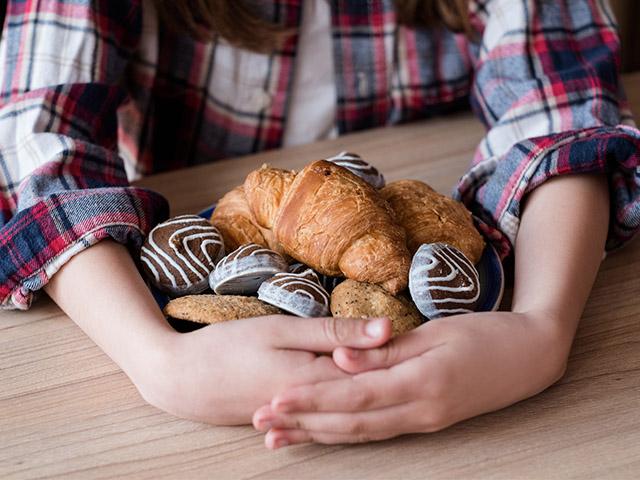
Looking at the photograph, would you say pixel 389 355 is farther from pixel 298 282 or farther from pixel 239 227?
pixel 239 227

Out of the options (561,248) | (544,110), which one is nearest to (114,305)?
(561,248)

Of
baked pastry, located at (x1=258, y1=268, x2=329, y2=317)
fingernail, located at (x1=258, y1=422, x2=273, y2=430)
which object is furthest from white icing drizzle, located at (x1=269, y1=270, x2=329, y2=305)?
fingernail, located at (x1=258, y1=422, x2=273, y2=430)

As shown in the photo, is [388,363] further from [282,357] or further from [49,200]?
[49,200]

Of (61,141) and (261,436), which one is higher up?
(61,141)

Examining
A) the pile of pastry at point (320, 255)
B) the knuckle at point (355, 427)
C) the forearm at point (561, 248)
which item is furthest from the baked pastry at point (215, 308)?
the forearm at point (561, 248)

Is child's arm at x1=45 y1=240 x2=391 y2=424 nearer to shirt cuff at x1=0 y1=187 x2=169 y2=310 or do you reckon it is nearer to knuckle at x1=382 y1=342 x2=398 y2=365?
knuckle at x1=382 y1=342 x2=398 y2=365
